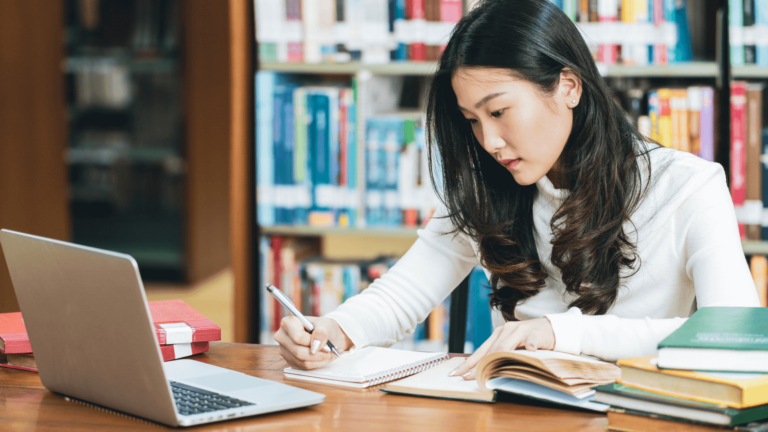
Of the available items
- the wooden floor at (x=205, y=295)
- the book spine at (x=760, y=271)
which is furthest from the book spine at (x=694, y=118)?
the wooden floor at (x=205, y=295)

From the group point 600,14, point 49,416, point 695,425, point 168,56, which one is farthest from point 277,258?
point 168,56

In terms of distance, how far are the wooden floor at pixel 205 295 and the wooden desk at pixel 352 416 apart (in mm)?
2800

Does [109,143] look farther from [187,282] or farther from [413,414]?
[413,414]

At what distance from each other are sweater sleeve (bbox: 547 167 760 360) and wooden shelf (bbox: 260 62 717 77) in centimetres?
83

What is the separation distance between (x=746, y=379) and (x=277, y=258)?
5.43 ft

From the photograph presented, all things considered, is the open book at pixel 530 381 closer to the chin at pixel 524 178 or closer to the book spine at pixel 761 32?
the chin at pixel 524 178

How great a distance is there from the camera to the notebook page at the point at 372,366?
0.92m

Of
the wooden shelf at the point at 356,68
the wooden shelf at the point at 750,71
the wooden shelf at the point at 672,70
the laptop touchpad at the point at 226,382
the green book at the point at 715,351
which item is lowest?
the laptop touchpad at the point at 226,382

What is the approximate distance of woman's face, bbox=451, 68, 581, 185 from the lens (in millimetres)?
1104

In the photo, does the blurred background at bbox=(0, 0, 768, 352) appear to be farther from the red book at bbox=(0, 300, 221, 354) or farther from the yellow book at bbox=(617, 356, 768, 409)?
the yellow book at bbox=(617, 356, 768, 409)

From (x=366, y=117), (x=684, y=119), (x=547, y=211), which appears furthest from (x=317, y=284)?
(x=684, y=119)

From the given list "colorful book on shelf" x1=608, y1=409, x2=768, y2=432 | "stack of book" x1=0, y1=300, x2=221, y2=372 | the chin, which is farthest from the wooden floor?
"colorful book on shelf" x1=608, y1=409, x2=768, y2=432

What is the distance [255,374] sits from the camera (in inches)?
37.9

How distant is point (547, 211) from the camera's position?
1.29 m
